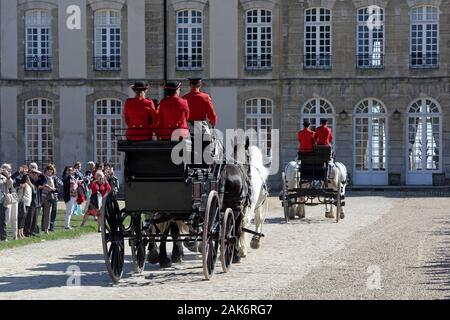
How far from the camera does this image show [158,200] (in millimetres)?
12055

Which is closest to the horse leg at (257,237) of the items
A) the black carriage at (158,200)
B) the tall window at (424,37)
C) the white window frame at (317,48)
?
the black carriage at (158,200)

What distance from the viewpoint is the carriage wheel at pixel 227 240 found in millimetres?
12578

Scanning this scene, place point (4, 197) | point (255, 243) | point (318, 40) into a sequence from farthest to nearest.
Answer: point (318, 40), point (4, 197), point (255, 243)

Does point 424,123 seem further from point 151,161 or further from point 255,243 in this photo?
point 151,161

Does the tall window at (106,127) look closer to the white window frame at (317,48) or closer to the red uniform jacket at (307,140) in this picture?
the white window frame at (317,48)

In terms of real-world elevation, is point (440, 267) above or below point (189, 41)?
below

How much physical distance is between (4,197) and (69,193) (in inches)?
149

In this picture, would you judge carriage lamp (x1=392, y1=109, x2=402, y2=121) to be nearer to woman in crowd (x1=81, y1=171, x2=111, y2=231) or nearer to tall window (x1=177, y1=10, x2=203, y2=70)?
tall window (x1=177, y1=10, x2=203, y2=70)

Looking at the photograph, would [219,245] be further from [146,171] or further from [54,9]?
[54,9]

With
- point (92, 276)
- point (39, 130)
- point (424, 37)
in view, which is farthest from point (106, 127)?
point (92, 276)

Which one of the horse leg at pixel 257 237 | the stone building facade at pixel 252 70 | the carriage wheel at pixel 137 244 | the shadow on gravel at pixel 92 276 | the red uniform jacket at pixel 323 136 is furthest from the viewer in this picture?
the stone building facade at pixel 252 70

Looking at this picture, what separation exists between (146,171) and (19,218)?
23.8 ft

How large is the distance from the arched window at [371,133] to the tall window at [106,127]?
26.4 feet
